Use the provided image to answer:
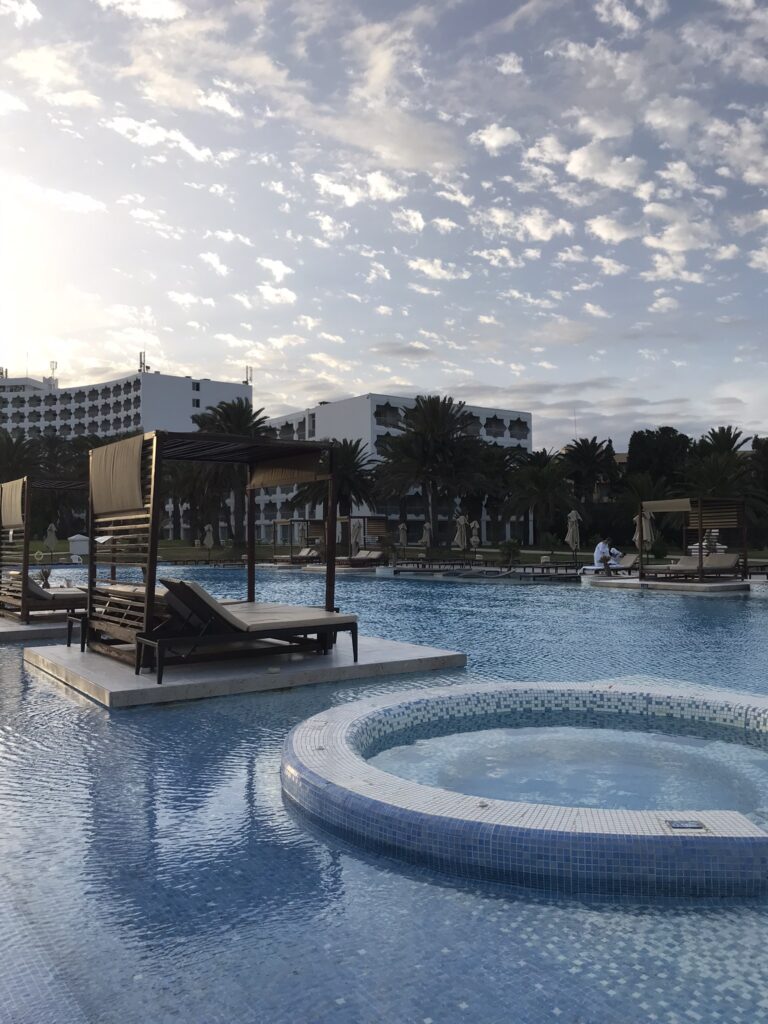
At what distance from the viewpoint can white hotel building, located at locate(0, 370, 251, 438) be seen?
4043 inches

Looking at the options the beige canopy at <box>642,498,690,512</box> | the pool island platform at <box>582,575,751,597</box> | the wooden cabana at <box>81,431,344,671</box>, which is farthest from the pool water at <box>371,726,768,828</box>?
the beige canopy at <box>642,498,690,512</box>

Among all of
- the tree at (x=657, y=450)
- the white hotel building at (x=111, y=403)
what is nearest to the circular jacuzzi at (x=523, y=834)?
the tree at (x=657, y=450)

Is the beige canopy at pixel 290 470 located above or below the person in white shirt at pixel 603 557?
above

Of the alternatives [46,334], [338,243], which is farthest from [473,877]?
[46,334]

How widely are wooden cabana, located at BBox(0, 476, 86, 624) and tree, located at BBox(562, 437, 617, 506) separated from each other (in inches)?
1989

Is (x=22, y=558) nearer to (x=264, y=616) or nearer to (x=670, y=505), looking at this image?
(x=264, y=616)

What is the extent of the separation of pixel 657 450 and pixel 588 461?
7.71 m

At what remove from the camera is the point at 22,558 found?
1183 cm

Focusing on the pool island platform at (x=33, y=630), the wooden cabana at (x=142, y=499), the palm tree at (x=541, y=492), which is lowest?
the pool island platform at (x=33, y=630)

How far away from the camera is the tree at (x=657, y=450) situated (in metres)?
62.8

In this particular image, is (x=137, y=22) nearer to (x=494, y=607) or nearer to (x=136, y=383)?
(x=494, y=607)

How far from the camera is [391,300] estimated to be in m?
22.1

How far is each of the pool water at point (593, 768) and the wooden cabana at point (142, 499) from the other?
3022 mm

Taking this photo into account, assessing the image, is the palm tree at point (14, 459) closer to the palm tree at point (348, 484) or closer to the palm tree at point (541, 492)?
the palm tree at point (348, 484)
